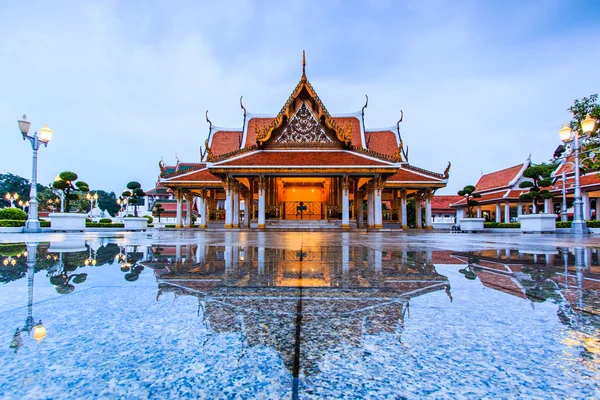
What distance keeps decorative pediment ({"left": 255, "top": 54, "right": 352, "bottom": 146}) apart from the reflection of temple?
15589 millimetres

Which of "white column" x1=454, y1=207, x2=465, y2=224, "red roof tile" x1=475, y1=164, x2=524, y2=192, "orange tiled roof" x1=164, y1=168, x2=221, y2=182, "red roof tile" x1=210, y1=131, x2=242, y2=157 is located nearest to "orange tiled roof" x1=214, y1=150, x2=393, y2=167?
"orange tiled roof" x1=164, y1=168, x2=221, y2=182

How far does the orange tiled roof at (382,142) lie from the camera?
24891 millimetres

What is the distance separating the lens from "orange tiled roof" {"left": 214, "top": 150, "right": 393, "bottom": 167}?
1612 centimetres

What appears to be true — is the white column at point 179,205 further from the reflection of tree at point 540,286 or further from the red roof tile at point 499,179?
the red roof tile at point 499,179

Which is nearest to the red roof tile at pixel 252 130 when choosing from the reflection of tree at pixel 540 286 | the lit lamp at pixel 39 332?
the reflection of tree at pixel 540 286

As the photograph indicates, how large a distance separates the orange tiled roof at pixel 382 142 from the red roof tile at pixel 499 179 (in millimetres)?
13652

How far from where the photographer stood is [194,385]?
74cm

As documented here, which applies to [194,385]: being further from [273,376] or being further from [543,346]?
[543,346]

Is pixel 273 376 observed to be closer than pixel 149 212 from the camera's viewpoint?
Yes

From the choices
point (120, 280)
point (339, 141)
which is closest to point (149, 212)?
point (339, 141)

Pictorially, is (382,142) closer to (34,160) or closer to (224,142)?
(224,142)

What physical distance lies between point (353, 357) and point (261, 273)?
157 cm

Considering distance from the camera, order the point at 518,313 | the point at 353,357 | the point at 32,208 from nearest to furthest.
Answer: the point at 353,357
the point at 518,313
the point at 32,208

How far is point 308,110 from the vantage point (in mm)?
18125
